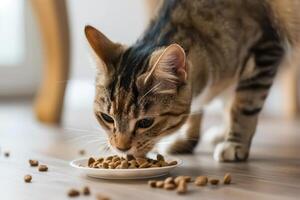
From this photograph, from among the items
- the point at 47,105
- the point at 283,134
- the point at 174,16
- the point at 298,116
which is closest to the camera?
the point at 174,16

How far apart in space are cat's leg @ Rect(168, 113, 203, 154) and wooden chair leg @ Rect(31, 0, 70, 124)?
0.70 meters

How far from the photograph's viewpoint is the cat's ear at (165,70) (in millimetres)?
1334

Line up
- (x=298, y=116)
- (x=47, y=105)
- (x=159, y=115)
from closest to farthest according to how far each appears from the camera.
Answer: (x=159, y=115)
(x=47, y=105)
(x=298, y=116)

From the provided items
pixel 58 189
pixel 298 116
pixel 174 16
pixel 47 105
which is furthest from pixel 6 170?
pixel 298 116

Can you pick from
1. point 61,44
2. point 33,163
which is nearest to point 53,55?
point 61,44

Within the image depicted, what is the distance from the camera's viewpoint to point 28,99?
3.74 meters

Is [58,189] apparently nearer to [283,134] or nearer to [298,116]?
[283,134]

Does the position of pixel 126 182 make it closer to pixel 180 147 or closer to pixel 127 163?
pixel 127 163

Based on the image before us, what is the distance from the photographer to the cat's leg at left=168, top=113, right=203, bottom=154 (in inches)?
70.2

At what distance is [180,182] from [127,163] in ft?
0.58

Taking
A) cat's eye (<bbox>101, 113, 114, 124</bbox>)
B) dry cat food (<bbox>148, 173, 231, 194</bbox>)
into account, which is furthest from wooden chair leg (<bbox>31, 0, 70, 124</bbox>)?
dry cat food (<bbox>148, 173, 231, 194</bbox>)

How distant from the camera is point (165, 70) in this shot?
1357mm

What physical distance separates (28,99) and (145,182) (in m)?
2.54

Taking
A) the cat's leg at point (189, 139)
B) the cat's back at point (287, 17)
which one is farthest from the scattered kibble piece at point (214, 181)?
the cat's back at point (287, 17)
